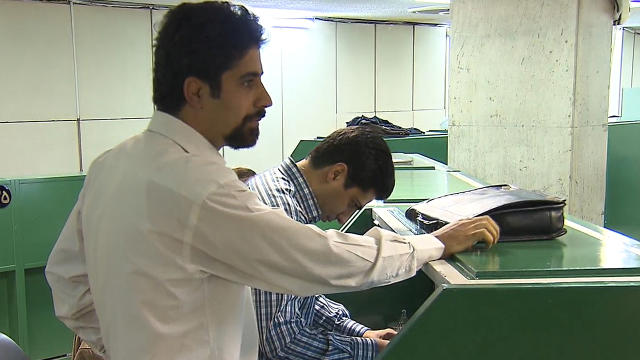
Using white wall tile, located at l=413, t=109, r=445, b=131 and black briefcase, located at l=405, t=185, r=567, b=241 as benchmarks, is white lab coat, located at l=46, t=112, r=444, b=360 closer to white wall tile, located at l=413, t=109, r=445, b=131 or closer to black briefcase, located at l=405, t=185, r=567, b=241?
black briefcase, located at l=405, t=185, r=567, b=241

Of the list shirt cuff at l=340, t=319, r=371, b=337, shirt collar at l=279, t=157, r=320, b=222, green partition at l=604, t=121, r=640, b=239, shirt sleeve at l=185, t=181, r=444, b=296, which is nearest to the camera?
shirt sleeve at l=185, t=181, r=444, b=296

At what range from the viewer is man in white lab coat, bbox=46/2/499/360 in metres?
1.17

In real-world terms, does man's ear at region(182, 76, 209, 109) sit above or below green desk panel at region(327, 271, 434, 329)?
above

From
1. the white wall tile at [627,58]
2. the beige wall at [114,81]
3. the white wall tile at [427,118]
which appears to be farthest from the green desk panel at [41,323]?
the white wall tile at [627,58]

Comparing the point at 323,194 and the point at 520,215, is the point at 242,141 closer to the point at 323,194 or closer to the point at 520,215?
the point at 323,194

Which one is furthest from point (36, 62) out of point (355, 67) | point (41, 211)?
point (355, 67)

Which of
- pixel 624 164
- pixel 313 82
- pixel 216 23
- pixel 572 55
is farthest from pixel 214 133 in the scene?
pixel 313 82

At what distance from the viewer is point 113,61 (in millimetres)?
5973

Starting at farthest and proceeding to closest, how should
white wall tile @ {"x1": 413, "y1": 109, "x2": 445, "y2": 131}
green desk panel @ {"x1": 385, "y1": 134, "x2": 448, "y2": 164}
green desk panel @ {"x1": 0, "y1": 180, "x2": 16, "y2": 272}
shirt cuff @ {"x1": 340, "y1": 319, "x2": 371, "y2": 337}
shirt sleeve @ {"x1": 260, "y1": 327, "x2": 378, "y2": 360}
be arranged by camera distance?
white wall tile @ {"x1": 413, "y1": 109, "x2": 445, "y2": 131} < green desk panel @ {"x1": 385, "y1": 134, "x2": 448, "y2": 164} < green desk panel @ {"x1": 0, "y1": 180, "x2": 16, "y2": 272} < shirt cuff @ {"x1": 340, "y1": 319, "x2": 371, "y2": 337} < shirt sleeve @ {"x1": 260, "y1": 327, "x2": 378, "y2": 360}

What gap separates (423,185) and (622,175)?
3.12 m

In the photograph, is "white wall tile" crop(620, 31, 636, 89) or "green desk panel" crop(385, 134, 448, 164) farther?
"white wall tile" crop(620, 31, 636, 89)

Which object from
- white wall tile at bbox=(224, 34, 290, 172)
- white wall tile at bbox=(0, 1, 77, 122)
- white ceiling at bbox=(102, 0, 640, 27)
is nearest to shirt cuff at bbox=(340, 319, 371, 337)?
white ceiling at bbox=(102, 0, 640, 27)

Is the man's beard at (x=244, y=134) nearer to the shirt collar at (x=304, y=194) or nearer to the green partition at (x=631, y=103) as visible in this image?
the shirt collar at (x=304, y=194)

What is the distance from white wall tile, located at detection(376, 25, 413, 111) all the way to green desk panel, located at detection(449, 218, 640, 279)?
6365 mm
